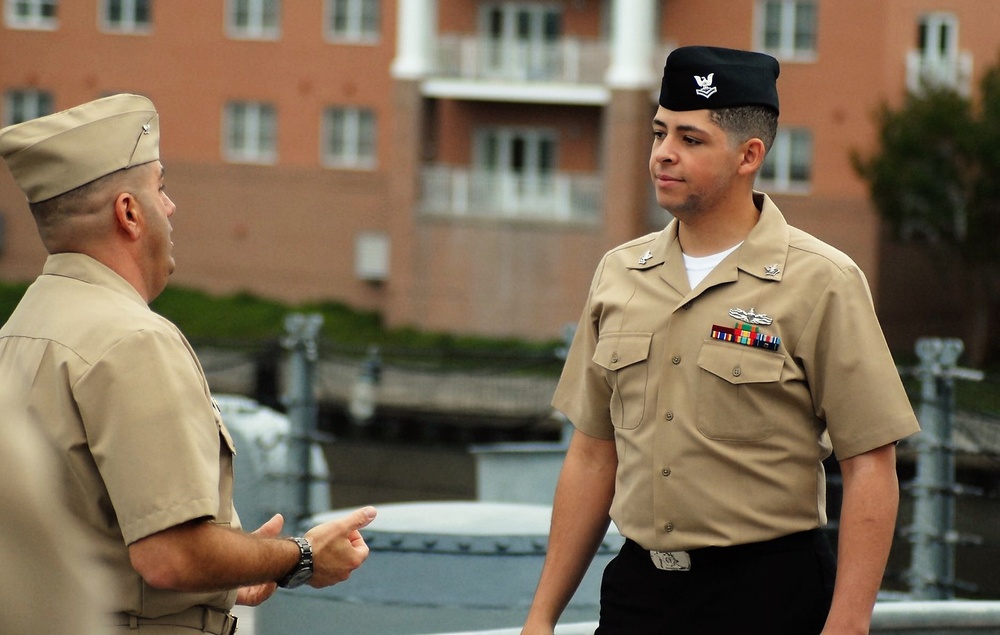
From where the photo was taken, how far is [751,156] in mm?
3631

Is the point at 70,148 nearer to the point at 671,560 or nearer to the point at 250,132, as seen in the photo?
the point at 671,560

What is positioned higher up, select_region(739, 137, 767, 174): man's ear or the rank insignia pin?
select_region(739, 137, 767, 174): man's ear

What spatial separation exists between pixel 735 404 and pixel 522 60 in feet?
102

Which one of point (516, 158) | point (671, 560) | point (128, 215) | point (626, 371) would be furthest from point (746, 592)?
point (516, 158)

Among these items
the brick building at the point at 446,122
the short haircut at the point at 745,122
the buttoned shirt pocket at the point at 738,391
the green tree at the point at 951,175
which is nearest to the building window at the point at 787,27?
the brick building at the point at 446,122

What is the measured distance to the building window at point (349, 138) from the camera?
121 feet

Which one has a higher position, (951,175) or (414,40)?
(414,40)

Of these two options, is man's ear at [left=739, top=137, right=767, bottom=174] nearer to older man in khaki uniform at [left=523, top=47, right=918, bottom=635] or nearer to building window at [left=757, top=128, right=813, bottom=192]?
older man in khaki uniform at [left=523, top=47, right=918, bottom=635]

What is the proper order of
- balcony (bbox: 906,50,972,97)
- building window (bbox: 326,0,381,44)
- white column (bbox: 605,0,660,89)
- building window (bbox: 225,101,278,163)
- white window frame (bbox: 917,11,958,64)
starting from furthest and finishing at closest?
building window (bbox: 225,101,278,163) < building window (bbox: 326,0,381,44) < white column (bbox: 605,0,660,89) < white window frame (bbox: 917,11,958,64) < balcony (bbox: 906,50,972,97)

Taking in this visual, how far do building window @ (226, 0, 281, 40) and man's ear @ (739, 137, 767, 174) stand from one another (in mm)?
34434

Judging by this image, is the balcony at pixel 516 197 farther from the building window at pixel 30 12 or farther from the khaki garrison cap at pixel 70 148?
the khaki garrison cap at pixel 70 148

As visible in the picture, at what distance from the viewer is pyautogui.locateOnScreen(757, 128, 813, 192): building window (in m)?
34.0

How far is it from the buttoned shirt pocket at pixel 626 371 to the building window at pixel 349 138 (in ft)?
110

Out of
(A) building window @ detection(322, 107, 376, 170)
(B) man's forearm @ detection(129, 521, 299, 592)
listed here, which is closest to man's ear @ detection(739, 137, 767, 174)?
(B) man's forearm @ detection(129, 521, 299, 592)
